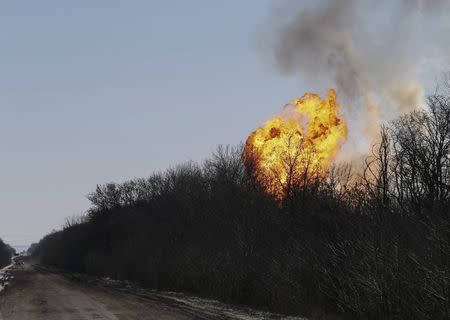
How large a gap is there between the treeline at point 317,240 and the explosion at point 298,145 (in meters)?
Result: 1.56

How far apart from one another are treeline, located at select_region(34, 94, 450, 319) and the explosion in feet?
5.12

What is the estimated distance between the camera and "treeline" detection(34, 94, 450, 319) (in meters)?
16.1

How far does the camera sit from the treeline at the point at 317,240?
16125mm

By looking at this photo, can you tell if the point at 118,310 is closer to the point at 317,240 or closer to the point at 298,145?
the point at 317,240

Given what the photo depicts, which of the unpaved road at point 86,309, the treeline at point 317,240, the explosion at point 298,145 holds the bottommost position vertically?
the unpaved road at point 86,309

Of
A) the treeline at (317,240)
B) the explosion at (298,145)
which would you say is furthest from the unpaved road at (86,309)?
the explosion at (298,145)

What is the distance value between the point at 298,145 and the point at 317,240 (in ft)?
73.2

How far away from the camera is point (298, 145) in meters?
44.7

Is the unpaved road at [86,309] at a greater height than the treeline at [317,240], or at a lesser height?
lesser

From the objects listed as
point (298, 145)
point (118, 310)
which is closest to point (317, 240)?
point (118, 310)

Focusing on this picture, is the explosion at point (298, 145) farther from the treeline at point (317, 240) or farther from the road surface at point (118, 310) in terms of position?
the road surface at point (118, 310)

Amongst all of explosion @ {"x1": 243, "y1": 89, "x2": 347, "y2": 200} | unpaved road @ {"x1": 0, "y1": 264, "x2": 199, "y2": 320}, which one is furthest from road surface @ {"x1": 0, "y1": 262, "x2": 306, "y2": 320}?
explosion @ {"x1": 243, "y1": 89, "x2": 347, "y2": 200}

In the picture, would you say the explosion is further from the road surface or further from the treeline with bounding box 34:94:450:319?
the road surface

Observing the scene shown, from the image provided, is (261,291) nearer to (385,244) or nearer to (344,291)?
(344,291)
